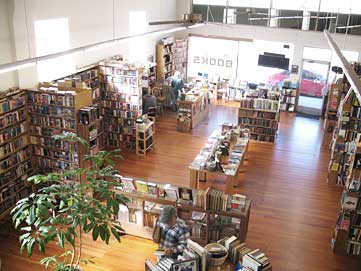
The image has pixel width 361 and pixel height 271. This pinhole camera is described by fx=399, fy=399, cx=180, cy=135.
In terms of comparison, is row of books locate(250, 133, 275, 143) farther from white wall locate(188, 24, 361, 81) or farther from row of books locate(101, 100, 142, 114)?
white wall locate(188, 24, 361, 81)

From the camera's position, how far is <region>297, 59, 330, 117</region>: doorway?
1522 centimetres

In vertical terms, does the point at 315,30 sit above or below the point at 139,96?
above

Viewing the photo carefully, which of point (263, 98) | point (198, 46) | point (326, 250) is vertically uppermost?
point (198, 46)

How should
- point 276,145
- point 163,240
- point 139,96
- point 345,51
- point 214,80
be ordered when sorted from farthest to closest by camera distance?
point 214,80
point 345,51
point 276,145
point 139,96
point 163,240

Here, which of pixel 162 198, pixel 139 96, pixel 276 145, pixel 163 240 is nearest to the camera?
pixel 163 240

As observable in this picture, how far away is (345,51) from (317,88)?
1.68 m

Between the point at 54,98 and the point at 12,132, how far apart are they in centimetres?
112

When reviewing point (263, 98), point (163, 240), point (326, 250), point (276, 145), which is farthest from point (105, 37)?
point (326, 250)

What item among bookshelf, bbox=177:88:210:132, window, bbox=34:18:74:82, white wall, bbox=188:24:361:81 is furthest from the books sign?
window, bbox=34:18:74:82

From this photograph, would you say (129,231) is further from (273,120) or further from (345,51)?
(345,51)

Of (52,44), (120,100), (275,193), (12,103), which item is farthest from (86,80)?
(275,193)

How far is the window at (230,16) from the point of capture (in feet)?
51.7

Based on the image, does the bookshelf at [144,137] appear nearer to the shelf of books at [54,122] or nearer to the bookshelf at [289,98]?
the shelf of books at [54,122]

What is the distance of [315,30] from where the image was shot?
585 inches
